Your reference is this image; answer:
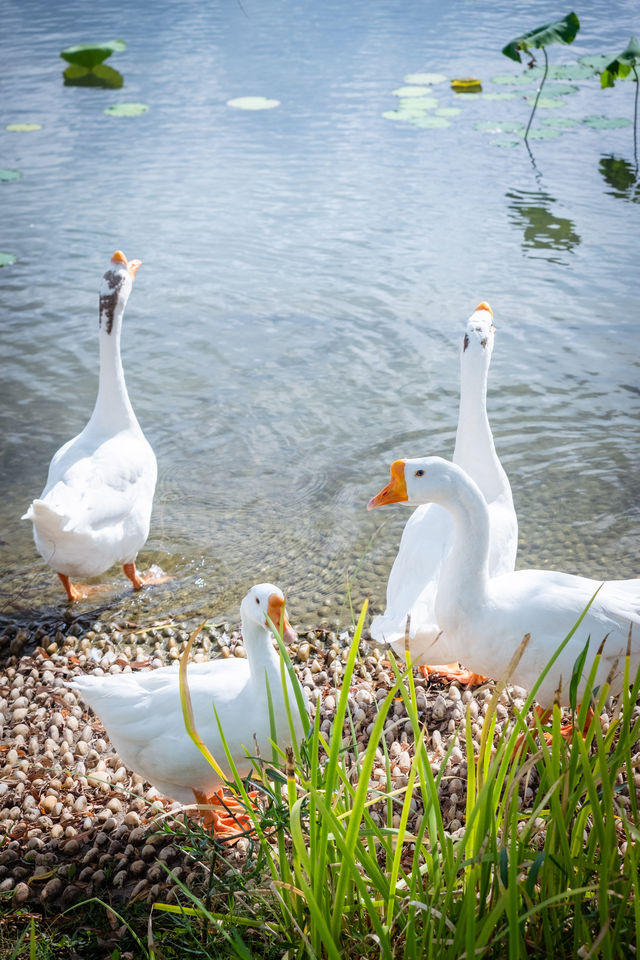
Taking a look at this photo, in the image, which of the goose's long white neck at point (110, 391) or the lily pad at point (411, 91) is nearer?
the goose's long white neck at point (110, 391)

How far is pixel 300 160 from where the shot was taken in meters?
10.1

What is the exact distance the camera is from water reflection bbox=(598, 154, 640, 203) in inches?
346

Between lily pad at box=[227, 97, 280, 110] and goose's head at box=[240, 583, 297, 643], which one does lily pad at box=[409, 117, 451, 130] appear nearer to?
lily pad at box=[227, 97, 280, 110]

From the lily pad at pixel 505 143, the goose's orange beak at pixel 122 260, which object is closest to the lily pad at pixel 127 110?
the lily pad at pixel 505 143

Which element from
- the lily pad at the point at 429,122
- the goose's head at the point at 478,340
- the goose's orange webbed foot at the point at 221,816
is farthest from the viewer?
the lily pad at the point at 429,122

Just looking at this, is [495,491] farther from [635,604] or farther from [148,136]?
[148,136]

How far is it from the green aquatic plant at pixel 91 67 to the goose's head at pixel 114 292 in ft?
31.6

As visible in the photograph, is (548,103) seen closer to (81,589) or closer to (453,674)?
(81,589)

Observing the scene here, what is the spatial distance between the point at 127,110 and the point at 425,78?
14.6 feet

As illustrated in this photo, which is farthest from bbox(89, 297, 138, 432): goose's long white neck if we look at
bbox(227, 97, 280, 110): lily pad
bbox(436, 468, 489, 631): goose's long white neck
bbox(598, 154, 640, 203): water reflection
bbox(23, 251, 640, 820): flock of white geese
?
bbox(227, 97, 280, 110): lily pad

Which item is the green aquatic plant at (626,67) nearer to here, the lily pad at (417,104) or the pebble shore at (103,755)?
the lily pad at (417,104)

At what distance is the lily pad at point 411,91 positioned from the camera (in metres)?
12.0

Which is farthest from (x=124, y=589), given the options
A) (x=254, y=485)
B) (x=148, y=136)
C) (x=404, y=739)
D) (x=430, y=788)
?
(x=148, y=136)

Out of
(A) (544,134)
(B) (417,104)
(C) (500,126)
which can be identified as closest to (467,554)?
(A) (544,134)
